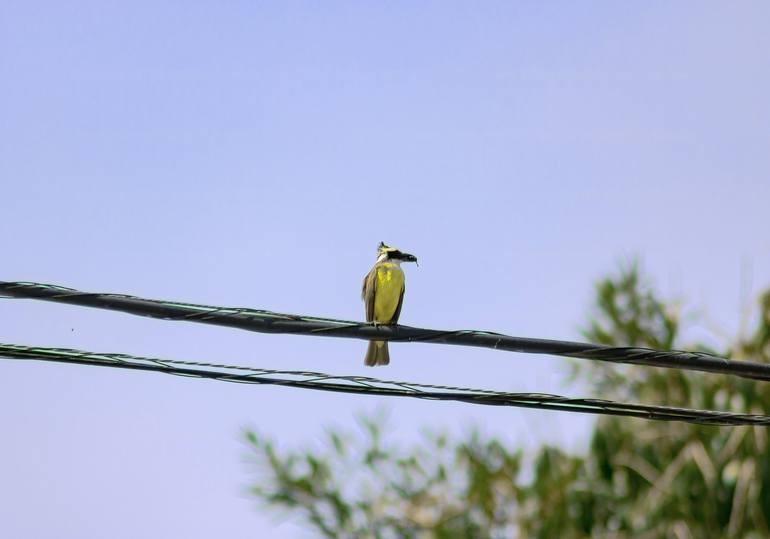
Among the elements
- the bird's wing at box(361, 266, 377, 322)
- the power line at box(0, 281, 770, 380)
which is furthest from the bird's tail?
the power line at box(0, 281, 770, 380)

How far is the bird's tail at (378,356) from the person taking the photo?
1139 centimetres

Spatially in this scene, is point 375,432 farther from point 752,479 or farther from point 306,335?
point 306,335

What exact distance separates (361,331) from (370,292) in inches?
218

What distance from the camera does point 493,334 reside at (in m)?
5.88

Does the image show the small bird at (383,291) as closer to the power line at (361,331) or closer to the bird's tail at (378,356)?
the bird's tail at (378,356)

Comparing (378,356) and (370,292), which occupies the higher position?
(370,292)

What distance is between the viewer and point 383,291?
11.3 m

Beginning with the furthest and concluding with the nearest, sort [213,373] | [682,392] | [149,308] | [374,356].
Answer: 1. [682,392]
2. [374,356]
3. [213,373]
4. [149,308]

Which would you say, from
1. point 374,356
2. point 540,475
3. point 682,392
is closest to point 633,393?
point 682,392

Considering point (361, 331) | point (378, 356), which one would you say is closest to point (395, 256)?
point (378, 356)

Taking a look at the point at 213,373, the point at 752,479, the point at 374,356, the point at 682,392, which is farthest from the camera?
the point at 682,392

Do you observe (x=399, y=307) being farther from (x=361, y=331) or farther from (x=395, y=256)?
(x=361, y=331)

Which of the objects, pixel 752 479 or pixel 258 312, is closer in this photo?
pixel 258 312

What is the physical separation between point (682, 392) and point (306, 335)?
15029 millimetres
